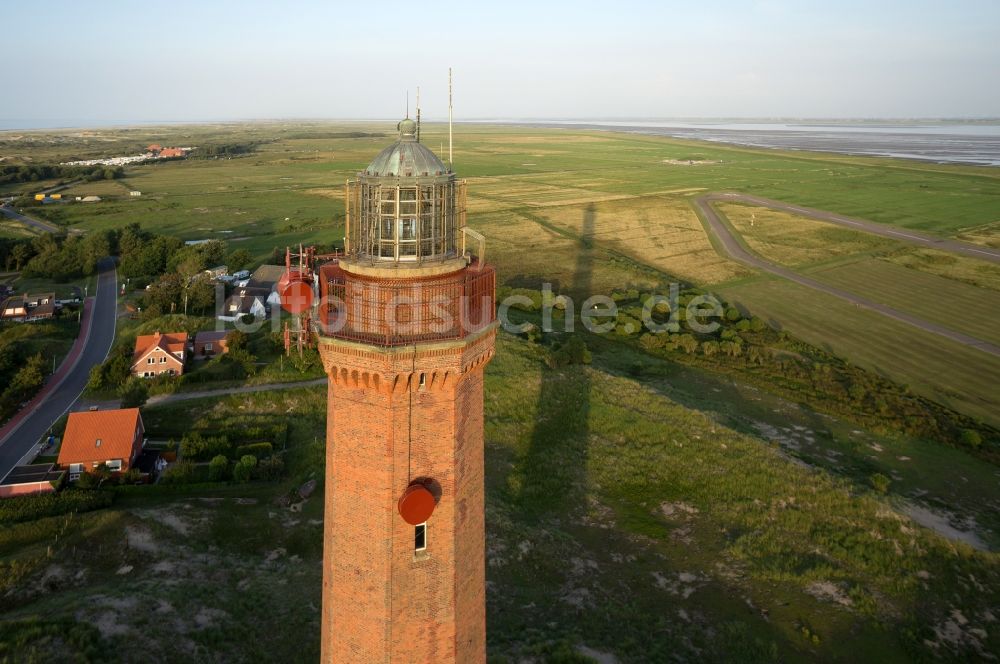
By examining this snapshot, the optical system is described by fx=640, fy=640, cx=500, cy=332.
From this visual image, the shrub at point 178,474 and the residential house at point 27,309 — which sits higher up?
the residential house at point 27,309

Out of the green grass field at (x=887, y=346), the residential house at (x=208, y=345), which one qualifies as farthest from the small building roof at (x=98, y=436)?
the green grass field at (x=887, y=346)

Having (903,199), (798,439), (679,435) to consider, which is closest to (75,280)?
(679,435)

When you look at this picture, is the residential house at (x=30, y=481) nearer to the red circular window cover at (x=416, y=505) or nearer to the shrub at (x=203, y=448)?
the shrub at (x=203, y=448)

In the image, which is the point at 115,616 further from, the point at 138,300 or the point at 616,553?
the point at 138,300

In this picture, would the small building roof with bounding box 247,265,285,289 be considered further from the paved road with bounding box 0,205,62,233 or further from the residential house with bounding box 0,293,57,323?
the paved road with bounding box 0,205,62,233

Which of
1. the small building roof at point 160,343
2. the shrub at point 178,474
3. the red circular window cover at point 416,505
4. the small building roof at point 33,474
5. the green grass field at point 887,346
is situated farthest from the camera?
the small building roof at point 160,343

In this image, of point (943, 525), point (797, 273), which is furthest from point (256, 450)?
point (797, 273)

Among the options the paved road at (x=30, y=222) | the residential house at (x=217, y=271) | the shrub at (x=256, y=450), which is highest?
the paved road at (x=30, y=222)

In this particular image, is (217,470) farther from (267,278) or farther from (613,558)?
(267,278)
